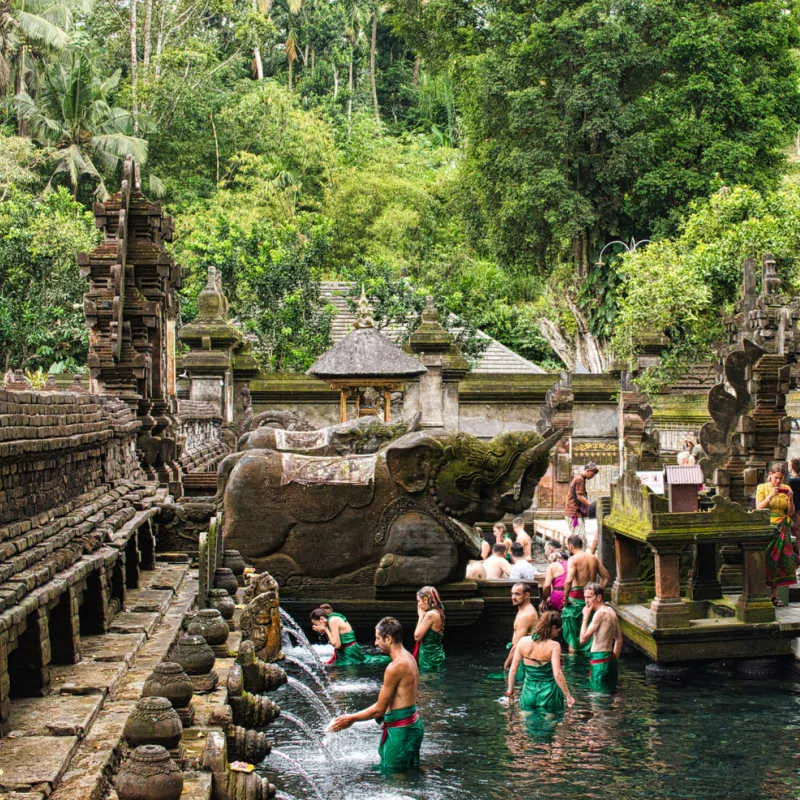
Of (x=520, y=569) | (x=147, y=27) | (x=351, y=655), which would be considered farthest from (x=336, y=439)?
(x=147, y=27)

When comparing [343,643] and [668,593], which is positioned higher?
[668,593]

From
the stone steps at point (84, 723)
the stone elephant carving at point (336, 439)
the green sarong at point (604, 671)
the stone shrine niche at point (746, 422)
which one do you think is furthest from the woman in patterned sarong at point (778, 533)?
the stone steps at point (84, 723)

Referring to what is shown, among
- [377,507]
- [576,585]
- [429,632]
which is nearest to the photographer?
[429,632]

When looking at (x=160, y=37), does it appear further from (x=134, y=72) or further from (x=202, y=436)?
(x=202, y=436)

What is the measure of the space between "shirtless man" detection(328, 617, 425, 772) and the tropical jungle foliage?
17.5 meters

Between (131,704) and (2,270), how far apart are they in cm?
2589

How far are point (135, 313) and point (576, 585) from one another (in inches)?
234

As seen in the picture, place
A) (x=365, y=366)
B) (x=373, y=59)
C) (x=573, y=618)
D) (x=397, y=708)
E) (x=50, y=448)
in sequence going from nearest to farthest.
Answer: (x=50, y=448) < (x=397, y=708) < (x=573, y=618) < (x=365, y=366) < (x=373, y=59)

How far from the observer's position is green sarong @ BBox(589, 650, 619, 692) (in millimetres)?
11664

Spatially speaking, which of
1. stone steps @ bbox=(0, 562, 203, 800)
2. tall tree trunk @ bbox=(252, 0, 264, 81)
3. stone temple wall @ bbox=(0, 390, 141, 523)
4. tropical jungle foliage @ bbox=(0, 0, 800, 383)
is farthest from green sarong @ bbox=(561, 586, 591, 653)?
tall tree trunk @ bbox=(252, 0, 264, 81)

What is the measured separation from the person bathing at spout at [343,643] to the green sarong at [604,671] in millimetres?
2344

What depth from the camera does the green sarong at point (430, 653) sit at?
1236 cm

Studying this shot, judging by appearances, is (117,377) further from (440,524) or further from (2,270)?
(2,270)

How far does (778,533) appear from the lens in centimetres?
1285
